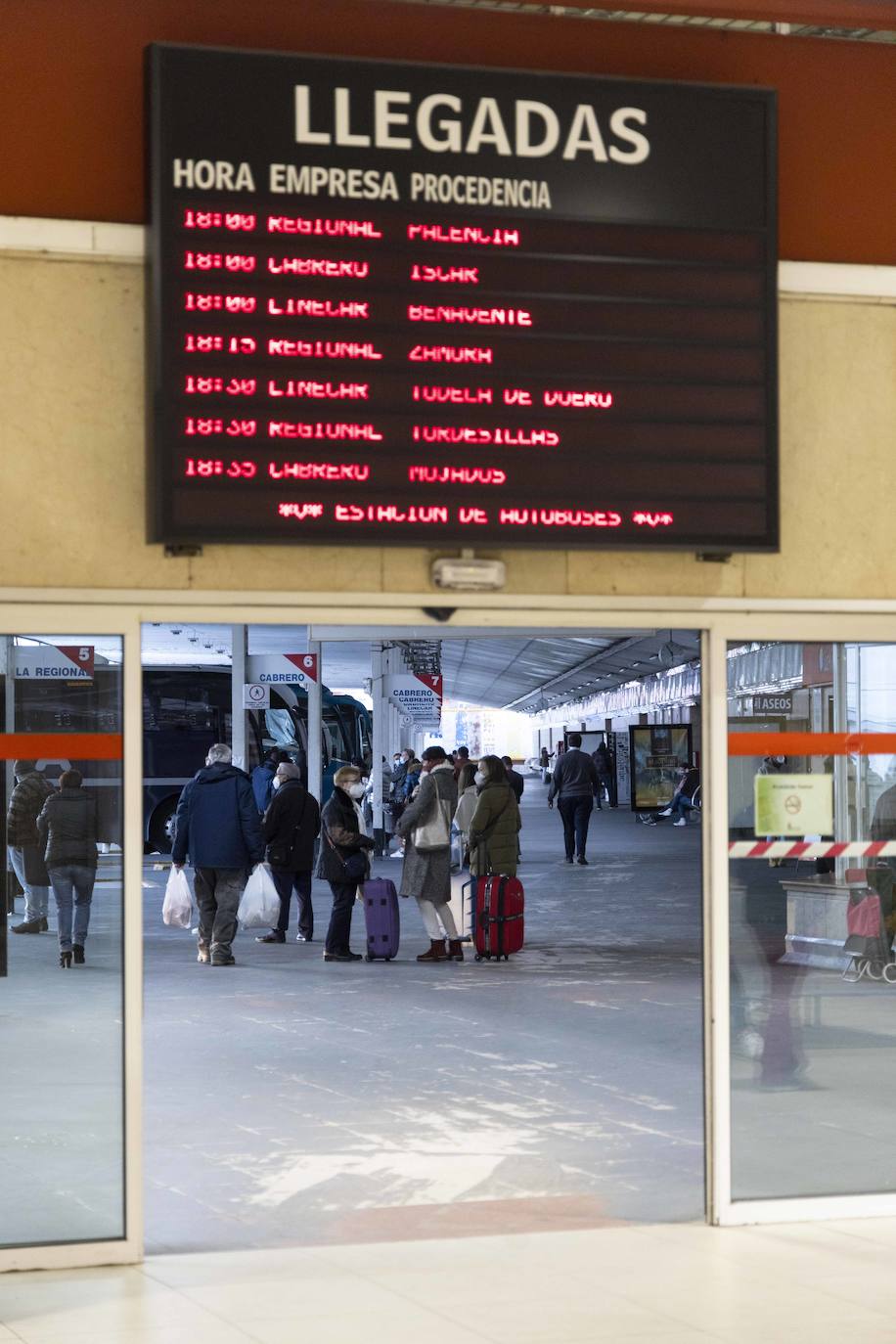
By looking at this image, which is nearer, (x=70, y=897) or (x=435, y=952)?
(x=70, y=897)

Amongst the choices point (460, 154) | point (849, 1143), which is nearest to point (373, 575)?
point (460, 154)

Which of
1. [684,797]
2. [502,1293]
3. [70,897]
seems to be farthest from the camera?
[684,797]

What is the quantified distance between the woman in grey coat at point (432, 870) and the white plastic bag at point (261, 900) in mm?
1557

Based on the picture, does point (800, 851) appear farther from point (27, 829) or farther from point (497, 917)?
point (497, 917)

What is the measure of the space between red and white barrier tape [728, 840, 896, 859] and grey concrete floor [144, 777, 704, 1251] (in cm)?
142

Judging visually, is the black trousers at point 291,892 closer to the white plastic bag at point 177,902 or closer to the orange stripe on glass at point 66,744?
the white plastic bag at point 177,902

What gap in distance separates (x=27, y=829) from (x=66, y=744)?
58cm

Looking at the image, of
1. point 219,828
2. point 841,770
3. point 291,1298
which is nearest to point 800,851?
point 841,770

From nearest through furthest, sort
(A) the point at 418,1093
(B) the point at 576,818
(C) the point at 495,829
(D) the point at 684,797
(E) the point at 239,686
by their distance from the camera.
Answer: (A) the point at 418,1093 < (C) the point at 495,829 < (E) the point at 239,686 < (B) the point at 576,818 < (D) the point at 684,797

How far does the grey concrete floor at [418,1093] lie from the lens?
292 inches

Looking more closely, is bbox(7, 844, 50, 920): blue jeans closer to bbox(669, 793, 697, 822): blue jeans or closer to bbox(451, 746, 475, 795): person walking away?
bbox(451, 746, 475, 795): person walking away

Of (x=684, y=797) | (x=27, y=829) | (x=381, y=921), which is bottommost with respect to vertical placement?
(x=381, y=921)

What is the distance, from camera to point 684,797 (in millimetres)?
41156

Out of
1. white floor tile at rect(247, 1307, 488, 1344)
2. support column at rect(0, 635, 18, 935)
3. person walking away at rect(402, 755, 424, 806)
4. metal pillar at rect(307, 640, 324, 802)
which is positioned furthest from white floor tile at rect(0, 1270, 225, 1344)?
person walking away at rect(402, 755, 424, 806)
